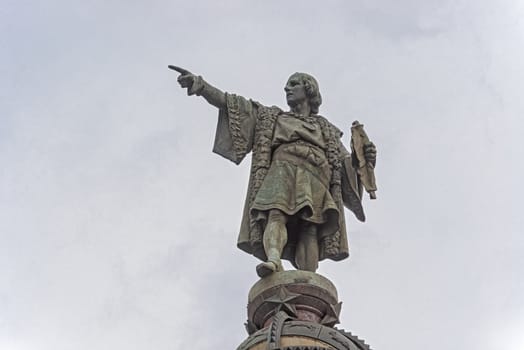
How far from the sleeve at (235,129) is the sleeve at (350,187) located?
1303 millimetres

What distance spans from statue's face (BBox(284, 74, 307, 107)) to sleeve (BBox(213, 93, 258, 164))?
499mm

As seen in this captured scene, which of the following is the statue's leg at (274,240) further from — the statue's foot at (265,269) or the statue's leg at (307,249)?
the statue's leg at (307,249)

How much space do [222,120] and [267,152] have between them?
0.89 metres

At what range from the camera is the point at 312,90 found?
500 inches

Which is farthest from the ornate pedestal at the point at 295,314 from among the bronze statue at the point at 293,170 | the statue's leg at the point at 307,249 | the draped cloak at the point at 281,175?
the draped cloak at the point at 281,175

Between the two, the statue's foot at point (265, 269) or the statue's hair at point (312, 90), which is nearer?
the statue's foot at point (265, 269)

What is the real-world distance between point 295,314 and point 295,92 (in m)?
3.87

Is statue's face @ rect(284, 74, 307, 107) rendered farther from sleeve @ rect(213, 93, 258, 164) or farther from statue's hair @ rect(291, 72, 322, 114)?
sleeve @ rect(213, 93, 258, 164)

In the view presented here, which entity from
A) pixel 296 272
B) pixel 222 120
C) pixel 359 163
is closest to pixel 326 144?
pixel 359 163

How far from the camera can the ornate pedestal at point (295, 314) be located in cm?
929

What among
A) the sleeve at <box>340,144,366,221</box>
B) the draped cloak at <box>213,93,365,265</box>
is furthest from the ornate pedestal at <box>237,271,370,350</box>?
the sleeve at <box>340,144,366,221</box>

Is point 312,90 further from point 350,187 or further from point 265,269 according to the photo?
point 265,269

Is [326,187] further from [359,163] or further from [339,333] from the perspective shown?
[339,333]

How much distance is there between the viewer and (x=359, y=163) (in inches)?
471
